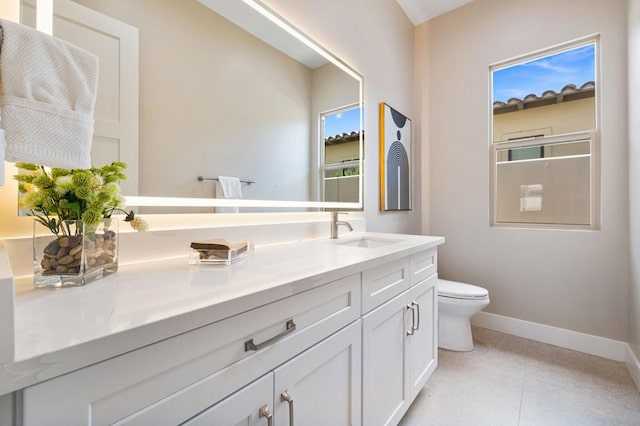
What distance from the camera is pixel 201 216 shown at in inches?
45.2

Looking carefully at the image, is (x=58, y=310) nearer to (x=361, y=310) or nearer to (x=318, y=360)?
(x=318, y=360)

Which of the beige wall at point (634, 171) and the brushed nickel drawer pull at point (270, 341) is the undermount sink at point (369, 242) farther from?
the beige wall at point (634, 171)

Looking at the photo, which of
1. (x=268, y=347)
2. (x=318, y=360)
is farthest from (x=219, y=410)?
(x=318, y=360)

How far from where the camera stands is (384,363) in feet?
3.79

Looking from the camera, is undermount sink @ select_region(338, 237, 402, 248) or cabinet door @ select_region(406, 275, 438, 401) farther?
undermount sink @ select_region(338, 237, 402, 248)

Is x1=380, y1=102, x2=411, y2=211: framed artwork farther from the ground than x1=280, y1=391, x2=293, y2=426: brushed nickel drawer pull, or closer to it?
farther from the ground

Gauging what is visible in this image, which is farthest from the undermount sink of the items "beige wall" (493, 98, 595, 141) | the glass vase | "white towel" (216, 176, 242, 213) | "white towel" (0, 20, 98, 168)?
"beige wall" (493, 98, 595, 141)

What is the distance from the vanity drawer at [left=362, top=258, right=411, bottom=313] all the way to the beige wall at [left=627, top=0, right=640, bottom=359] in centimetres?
154

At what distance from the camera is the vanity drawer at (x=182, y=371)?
387 millimetres

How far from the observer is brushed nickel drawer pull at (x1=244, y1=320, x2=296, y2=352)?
619 millimetres

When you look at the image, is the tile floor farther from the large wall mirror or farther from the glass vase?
the glass vase

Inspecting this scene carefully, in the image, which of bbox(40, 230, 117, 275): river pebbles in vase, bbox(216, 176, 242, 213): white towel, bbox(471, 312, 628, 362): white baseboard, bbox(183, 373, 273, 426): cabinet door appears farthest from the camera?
bbox(471, 312, 628, 362): white baseboard

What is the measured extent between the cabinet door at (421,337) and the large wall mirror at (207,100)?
757 millimetres

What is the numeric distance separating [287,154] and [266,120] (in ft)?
0.71
